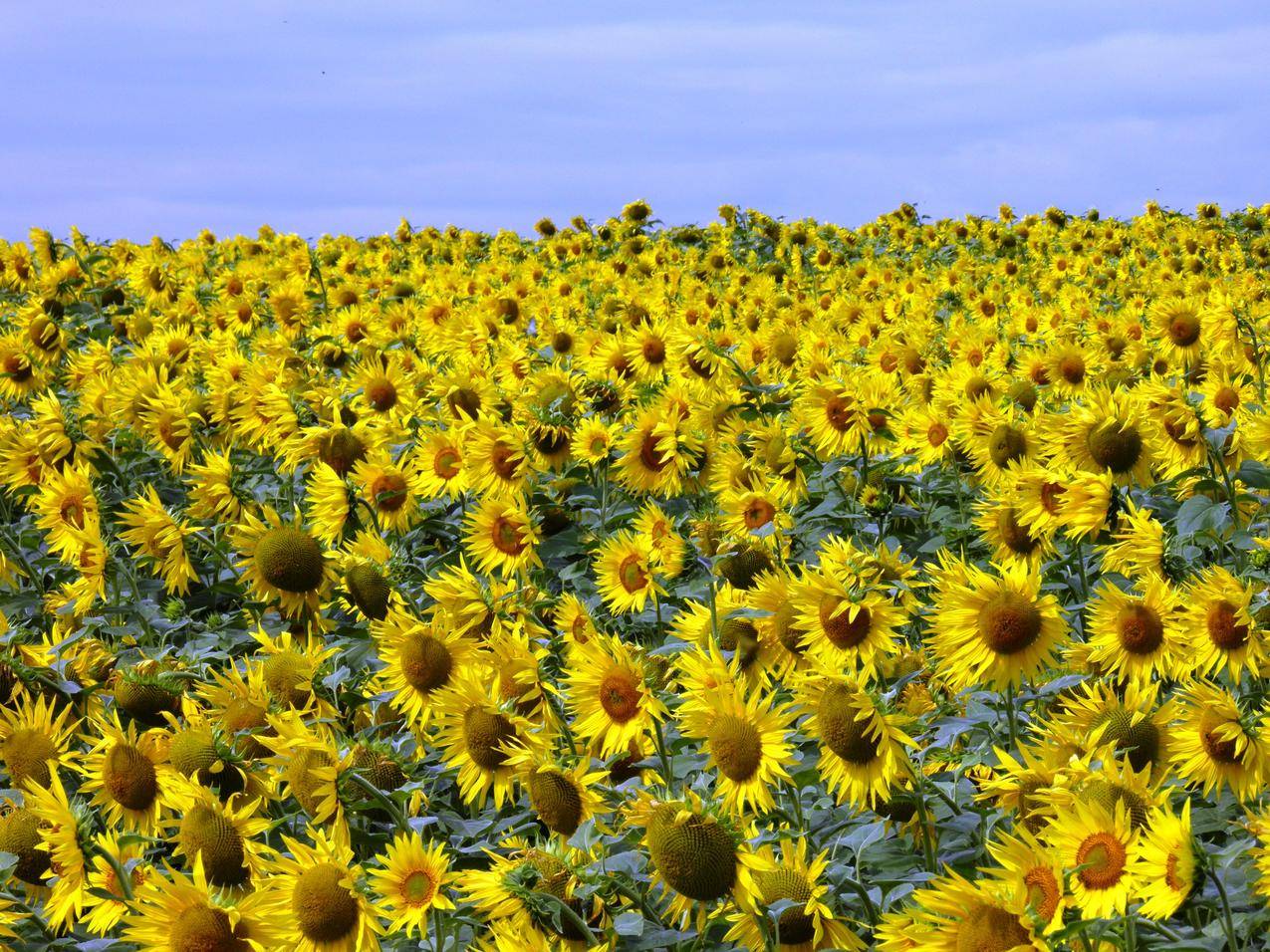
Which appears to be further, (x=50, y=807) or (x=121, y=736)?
(x=121, y=736)

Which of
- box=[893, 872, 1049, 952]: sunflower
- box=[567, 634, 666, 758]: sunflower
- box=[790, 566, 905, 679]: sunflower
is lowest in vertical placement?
box=[893, 872, 1049, 952]: sunflower

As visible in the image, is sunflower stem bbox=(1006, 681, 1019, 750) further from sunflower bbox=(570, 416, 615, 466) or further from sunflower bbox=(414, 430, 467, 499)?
sunflower bbox=(414, 430, 467, 499)

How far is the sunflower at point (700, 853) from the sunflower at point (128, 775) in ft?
5.33

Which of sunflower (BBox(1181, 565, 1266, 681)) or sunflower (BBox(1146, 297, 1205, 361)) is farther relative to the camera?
sunflower (BBox(1146, 297, 1205, 361))

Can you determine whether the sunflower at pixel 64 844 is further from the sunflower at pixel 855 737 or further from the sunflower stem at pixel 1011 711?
the sunflower stem at pixel 1011 711

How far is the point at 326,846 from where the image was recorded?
116 inches

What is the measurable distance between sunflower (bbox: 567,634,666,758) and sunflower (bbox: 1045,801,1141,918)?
4.02 feet

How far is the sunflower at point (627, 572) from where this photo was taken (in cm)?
492

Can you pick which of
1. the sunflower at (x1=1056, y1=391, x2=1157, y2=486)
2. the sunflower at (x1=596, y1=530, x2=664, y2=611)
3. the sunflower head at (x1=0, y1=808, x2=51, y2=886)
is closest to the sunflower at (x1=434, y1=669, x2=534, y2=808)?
the sunflower head at (x1=0, y1=808, x2=51, y2=886)

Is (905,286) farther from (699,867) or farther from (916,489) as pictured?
(699,867)

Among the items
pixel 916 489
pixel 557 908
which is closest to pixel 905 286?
pixel 916 489

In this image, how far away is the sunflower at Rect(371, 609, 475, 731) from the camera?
3902 mm

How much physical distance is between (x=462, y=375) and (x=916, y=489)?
2296mm

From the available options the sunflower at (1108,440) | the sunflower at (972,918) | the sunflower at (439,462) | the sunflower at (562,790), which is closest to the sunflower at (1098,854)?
the sunflower at (972,918)
